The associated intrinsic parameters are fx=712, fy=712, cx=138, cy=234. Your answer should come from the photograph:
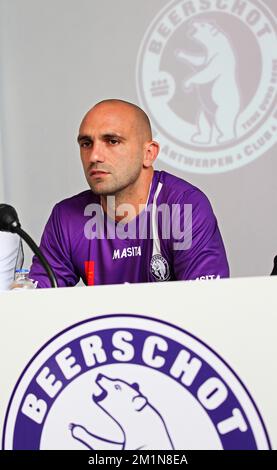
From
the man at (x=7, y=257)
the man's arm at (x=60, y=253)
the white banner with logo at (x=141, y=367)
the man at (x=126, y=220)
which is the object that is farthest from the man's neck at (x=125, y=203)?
the white banner with logo at (x=141, y=367)

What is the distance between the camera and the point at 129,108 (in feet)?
5.72

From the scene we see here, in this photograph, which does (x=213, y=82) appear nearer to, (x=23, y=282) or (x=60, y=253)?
(x=60, y=253)

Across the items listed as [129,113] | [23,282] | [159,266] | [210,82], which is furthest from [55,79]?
[23,282]

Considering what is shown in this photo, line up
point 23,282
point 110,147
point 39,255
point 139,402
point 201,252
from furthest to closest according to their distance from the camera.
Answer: point 110,147
point 201,252
point 23,282
point 39,255
point 139,402

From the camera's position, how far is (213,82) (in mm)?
2477

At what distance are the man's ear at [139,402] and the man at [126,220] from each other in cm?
76

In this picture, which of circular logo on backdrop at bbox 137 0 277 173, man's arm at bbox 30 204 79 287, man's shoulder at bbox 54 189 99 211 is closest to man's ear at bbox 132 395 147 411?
man's arm at bbox 30 204 79 287

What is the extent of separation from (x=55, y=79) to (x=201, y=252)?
1.28 metres

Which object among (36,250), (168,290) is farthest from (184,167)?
(168,290)

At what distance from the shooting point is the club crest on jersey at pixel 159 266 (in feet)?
5.35

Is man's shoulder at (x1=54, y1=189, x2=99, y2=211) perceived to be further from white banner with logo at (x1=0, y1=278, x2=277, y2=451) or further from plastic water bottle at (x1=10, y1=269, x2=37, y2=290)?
white banner with logo at (x1=0, y1=278, x2=277, y2=451)

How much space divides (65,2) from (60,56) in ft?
0.67

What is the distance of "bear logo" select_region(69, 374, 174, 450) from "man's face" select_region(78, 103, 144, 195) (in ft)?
2.92

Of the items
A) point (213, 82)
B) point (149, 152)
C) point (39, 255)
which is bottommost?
point (39, 255)
